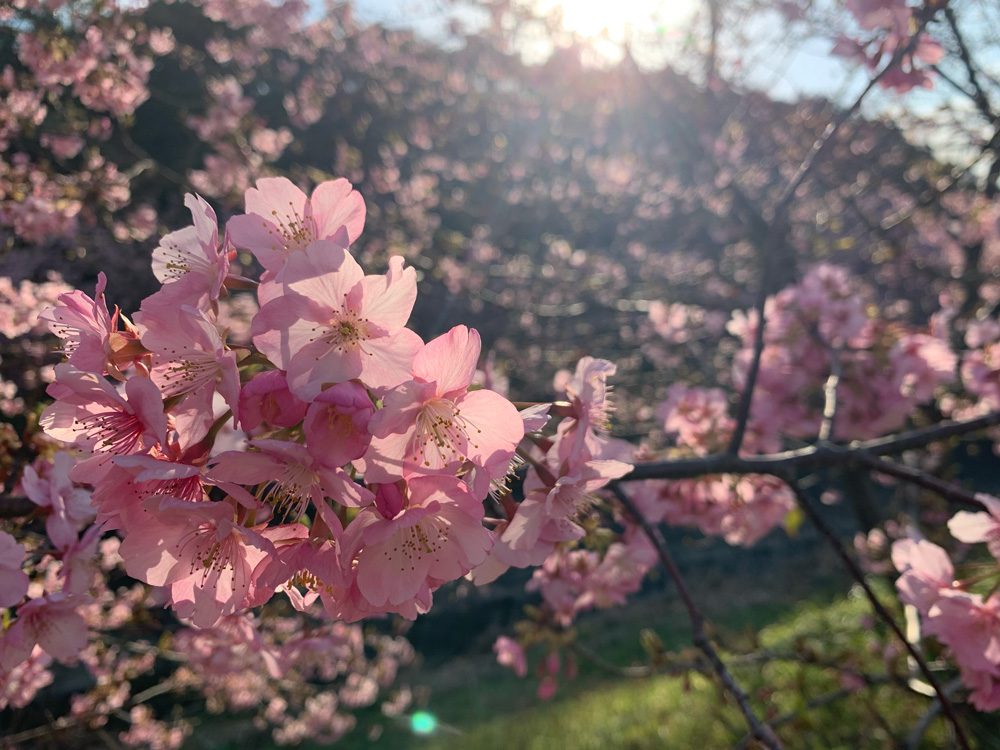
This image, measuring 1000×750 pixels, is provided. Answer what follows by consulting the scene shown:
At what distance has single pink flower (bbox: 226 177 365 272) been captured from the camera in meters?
0.90

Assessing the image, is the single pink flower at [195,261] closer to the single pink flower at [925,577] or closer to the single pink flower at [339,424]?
the single pink flower at [339,424]

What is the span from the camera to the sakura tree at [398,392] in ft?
2.53

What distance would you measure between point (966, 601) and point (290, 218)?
1.67m

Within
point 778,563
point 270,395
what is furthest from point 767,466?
point 778,563

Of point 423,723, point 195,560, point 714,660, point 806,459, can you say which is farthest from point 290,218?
point 423,723

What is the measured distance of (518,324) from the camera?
626 centimetres

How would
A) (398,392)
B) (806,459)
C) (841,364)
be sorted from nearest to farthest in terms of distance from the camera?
Result: (398,392) → (806,459) → (841,364)

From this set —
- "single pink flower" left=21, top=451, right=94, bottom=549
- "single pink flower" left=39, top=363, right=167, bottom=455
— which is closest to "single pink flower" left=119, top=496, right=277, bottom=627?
"single pink flower" left=39, top=363, right=167, bottom=455

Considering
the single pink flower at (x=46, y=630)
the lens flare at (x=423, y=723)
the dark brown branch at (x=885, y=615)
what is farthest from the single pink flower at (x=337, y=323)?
the lens flare at (x=423, y=723)

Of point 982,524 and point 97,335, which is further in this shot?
point 982,524

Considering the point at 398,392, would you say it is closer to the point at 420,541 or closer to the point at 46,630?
the point at 420,541

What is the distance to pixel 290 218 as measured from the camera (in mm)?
960

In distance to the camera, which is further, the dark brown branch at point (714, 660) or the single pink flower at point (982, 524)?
the single pink flower at point (982, 524)

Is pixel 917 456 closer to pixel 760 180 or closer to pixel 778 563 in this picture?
pixel 760 180
